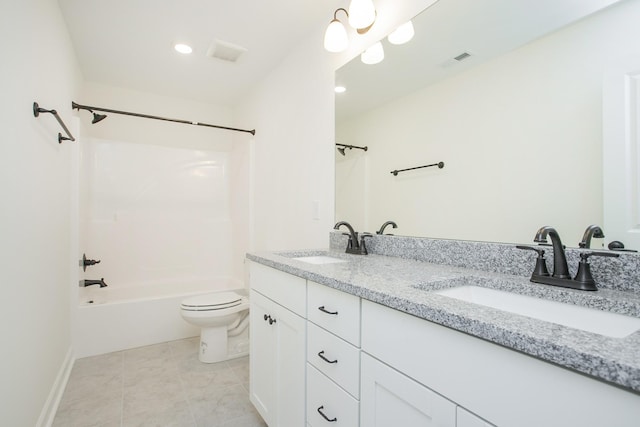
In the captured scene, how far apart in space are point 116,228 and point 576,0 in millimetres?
3662

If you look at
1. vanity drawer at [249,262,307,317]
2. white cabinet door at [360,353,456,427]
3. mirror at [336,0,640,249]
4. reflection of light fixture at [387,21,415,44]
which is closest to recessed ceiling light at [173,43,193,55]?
mirror at [336,0,640,249]

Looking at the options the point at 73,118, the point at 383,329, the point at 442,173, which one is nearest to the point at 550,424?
the point at 383,329

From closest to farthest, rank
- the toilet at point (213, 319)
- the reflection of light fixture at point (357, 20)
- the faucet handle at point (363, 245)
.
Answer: the reflection of light fixture at point (357, 20), the faucet handle at point (363, 245), the toilet at point (213, 319)

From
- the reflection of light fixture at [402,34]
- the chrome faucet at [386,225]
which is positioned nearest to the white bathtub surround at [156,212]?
the chrome faucet at [386,225]

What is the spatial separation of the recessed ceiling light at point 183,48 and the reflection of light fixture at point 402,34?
63.5 inches

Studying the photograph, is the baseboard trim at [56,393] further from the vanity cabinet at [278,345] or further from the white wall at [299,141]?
the white wall at [299,141]

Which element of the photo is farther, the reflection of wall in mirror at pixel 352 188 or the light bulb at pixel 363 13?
the reflection of wall in mirror at pixel 352 188

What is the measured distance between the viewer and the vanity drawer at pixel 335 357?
35.4 inches

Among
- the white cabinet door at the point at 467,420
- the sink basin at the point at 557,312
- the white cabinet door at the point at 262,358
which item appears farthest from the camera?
the white cabinet door at the point at 262,358

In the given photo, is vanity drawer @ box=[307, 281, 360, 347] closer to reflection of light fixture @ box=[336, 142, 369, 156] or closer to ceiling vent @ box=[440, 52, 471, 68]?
reflection of light fixture @ box=[336, 142, 369, 156]

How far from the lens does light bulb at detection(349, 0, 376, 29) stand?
5.00 ft

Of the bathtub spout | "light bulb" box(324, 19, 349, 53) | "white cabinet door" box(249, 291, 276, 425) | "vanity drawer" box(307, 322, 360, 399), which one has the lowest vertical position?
the bathtub spout

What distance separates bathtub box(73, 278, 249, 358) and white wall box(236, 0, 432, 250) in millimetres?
936

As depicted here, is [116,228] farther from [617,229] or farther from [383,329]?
[617,229]
